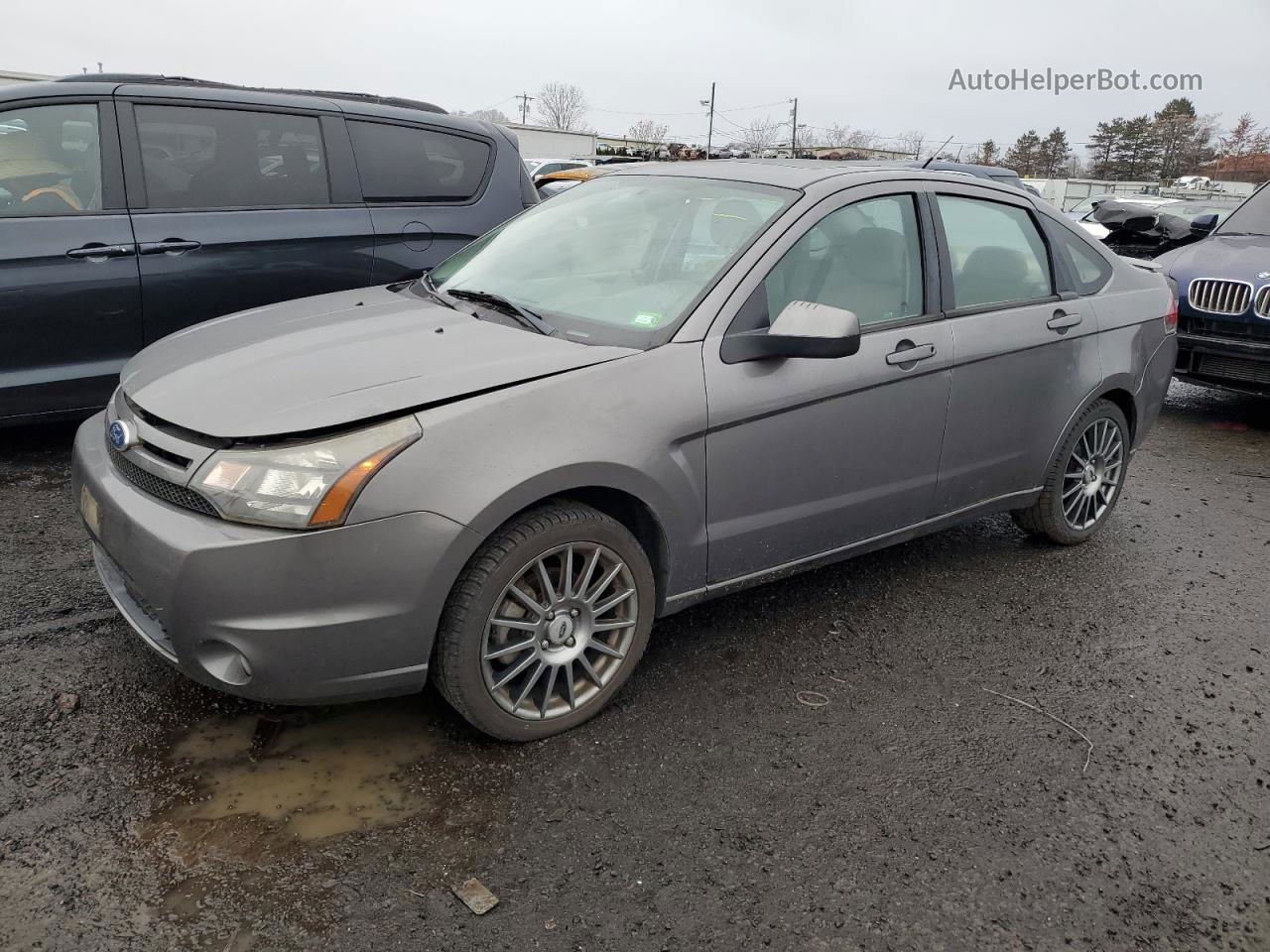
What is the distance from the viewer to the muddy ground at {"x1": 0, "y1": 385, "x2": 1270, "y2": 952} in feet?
7.25

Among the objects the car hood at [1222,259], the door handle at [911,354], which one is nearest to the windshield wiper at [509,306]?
the door handle at [911,354]

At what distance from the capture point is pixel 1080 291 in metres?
4.21

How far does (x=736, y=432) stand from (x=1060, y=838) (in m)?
1.42

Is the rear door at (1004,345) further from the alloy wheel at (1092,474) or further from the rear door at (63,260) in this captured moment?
the rear door at (63,260)

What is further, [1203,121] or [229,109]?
[1203,121]

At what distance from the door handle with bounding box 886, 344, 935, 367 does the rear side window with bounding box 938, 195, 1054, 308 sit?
298 millimetres

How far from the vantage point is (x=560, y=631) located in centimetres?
279

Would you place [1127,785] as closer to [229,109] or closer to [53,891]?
[53,891]

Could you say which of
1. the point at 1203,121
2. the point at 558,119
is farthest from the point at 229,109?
the point at 558,119

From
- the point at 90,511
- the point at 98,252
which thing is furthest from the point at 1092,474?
the point at 98,252

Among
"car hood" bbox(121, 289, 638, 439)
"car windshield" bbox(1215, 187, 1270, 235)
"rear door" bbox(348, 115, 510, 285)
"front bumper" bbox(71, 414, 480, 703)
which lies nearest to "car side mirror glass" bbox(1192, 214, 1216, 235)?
"car windshield" bbox(1215, 187, 1270, 235)

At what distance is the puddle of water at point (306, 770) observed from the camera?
8.11 ft

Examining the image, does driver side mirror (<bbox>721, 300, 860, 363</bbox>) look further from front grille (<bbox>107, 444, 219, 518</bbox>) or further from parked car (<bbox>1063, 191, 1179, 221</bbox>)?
parked car (<bbox>1063, 191, 1179, 221</bbox>)

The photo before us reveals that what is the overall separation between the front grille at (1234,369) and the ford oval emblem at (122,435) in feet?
22.0
